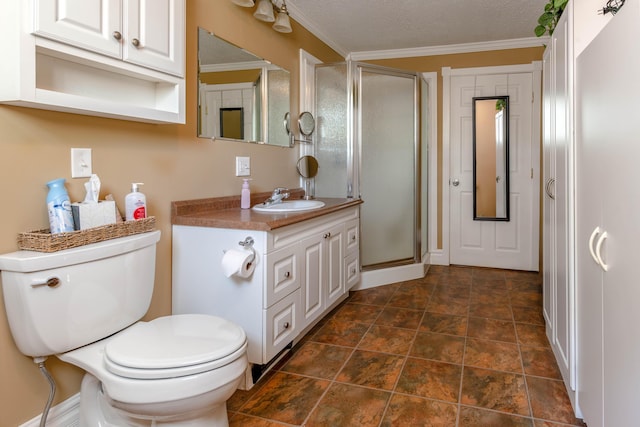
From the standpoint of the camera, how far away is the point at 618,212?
1.14m

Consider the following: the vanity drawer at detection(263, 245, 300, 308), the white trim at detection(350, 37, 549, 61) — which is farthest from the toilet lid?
the white trim at detection(350, 37, 549, 61)

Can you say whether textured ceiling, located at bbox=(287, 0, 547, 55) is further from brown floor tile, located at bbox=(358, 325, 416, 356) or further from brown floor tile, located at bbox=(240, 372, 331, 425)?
brown floor tile, located at bbox=(240, 372, 331, 425)

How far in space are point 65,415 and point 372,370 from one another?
1.31m

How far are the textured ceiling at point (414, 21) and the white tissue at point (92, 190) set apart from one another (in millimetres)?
2114

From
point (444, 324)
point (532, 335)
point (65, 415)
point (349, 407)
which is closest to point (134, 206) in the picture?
point (65, 415)

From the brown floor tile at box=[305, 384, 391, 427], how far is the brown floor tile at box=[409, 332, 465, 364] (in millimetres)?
476

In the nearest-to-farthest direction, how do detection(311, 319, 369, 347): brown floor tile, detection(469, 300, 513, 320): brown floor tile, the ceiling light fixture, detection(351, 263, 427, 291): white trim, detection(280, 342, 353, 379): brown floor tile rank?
detection(280, 342, 353, 379): brown floor tile, the ceiling light fixture, detection(311, 319, 369, 347): brown floor tile, detection(469, 300, 513, 320): brown floor tile, detection(351, 263, 427, 291): white trim

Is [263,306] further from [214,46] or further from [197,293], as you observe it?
[214,46]

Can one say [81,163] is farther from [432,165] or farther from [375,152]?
[432,165]

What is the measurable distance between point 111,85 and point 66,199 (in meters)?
0.53

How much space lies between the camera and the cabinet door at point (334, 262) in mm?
2580

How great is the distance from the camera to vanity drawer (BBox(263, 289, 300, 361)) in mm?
1871

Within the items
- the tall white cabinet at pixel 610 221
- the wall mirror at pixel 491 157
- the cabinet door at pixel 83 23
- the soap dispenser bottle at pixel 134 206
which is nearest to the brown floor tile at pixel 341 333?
the tall white cabinet at pixel 610 221

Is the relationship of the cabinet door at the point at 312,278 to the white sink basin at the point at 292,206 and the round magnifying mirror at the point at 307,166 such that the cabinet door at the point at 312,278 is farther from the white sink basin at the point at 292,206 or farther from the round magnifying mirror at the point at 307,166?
the round magnifying mirror at the point at 307,166
